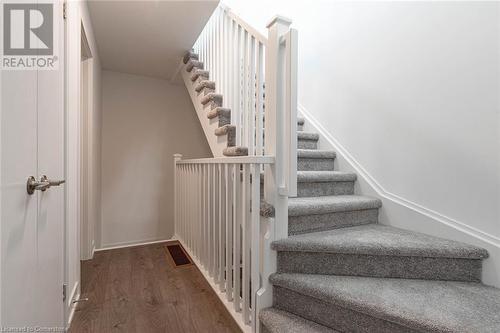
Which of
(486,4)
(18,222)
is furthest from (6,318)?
(486,4)

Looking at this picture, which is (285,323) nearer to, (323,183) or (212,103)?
(323,183)

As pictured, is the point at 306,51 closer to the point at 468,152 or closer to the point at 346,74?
the point at 346,74

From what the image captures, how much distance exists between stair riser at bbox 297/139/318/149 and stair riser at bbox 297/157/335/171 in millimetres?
225

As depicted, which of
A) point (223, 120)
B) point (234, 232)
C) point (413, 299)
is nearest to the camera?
point (413, 299)

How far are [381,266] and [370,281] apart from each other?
0.10 meters

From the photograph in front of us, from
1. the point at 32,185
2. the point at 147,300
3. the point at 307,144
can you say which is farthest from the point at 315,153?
the point at 32,185

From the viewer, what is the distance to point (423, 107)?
4.84 ft

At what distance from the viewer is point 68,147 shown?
4.39ft

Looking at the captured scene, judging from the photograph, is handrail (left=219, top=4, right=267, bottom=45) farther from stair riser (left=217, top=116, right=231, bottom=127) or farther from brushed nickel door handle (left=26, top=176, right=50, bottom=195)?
brushed nickel door handle (left=26, top=176, right=50, bottom=195)

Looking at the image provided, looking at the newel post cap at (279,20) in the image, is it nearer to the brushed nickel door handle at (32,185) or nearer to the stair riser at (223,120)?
the stair riser at (223,120)

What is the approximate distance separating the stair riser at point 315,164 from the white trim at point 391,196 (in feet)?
0.43

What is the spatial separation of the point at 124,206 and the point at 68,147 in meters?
1.90

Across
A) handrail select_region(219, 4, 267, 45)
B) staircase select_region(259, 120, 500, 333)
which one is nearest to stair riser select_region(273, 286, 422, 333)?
staircase select_region(259, 120, 500, 333)

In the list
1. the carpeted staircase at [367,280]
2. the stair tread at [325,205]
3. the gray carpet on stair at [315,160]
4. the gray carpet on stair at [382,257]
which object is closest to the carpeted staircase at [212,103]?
the carpeted staircase at [367,280]
